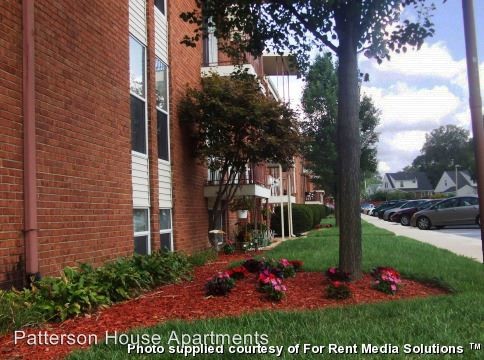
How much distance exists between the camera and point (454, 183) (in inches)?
4407

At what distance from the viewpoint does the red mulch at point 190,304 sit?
4.66 meters

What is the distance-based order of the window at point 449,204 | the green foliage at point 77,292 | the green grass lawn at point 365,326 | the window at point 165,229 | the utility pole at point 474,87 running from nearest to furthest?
the green grass lawn at point 365,326 → the green foliage at point 77,292 → the utility pole at point 474,87 → the window at point 165,229 → the window at point 449,204

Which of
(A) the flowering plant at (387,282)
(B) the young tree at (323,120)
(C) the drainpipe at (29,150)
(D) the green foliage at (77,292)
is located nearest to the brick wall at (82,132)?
(C) the drainpipe at (29,150)

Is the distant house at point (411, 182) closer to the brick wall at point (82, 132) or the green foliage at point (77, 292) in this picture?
the brick wall at point (82, 132)

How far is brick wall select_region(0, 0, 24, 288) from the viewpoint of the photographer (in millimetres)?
5938

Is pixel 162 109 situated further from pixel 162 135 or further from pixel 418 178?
pixel 418 178

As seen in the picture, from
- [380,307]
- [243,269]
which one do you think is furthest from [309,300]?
[243,269]

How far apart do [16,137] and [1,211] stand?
878mm

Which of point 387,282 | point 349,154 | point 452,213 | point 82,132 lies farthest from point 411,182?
point 82,132

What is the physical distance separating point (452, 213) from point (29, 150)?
22618 millimetres

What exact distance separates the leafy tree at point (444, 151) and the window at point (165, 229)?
367 feet

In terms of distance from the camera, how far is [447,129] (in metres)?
123

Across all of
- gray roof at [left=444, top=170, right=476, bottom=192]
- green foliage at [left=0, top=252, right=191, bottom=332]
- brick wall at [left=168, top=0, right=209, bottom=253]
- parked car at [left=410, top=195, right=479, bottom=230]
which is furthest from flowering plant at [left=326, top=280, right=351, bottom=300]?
gray roof at [left=444, top=170, right=476, bottom=192]

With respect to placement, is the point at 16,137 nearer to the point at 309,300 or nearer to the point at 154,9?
the point at 309,300
